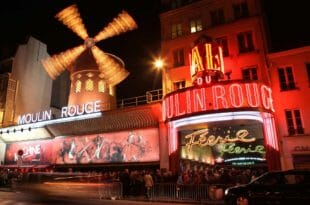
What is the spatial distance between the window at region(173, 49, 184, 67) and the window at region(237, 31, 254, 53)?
3.36 meters

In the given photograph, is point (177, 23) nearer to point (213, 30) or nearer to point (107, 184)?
point (213, 30)

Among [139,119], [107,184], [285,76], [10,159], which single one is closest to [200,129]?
[139,119]

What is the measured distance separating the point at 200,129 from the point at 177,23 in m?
6.70

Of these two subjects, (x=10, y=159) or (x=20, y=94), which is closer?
(x=10, y=159)

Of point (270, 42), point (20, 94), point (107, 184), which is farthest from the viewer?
point (20, 94)

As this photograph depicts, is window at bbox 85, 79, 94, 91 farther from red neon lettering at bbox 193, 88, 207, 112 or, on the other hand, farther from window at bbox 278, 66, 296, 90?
window at bbox 278, 66, 296, 90

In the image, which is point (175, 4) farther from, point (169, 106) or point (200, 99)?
point (200, 99)

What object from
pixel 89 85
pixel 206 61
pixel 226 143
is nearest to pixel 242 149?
pixel 226 143

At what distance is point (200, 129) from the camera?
53.8 feet

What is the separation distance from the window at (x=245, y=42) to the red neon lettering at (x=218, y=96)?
3911 mm

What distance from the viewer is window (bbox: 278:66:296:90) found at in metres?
15.0

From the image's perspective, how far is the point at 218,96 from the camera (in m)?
13.2

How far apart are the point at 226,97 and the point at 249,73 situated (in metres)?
3.32

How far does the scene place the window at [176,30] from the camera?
715 inches
